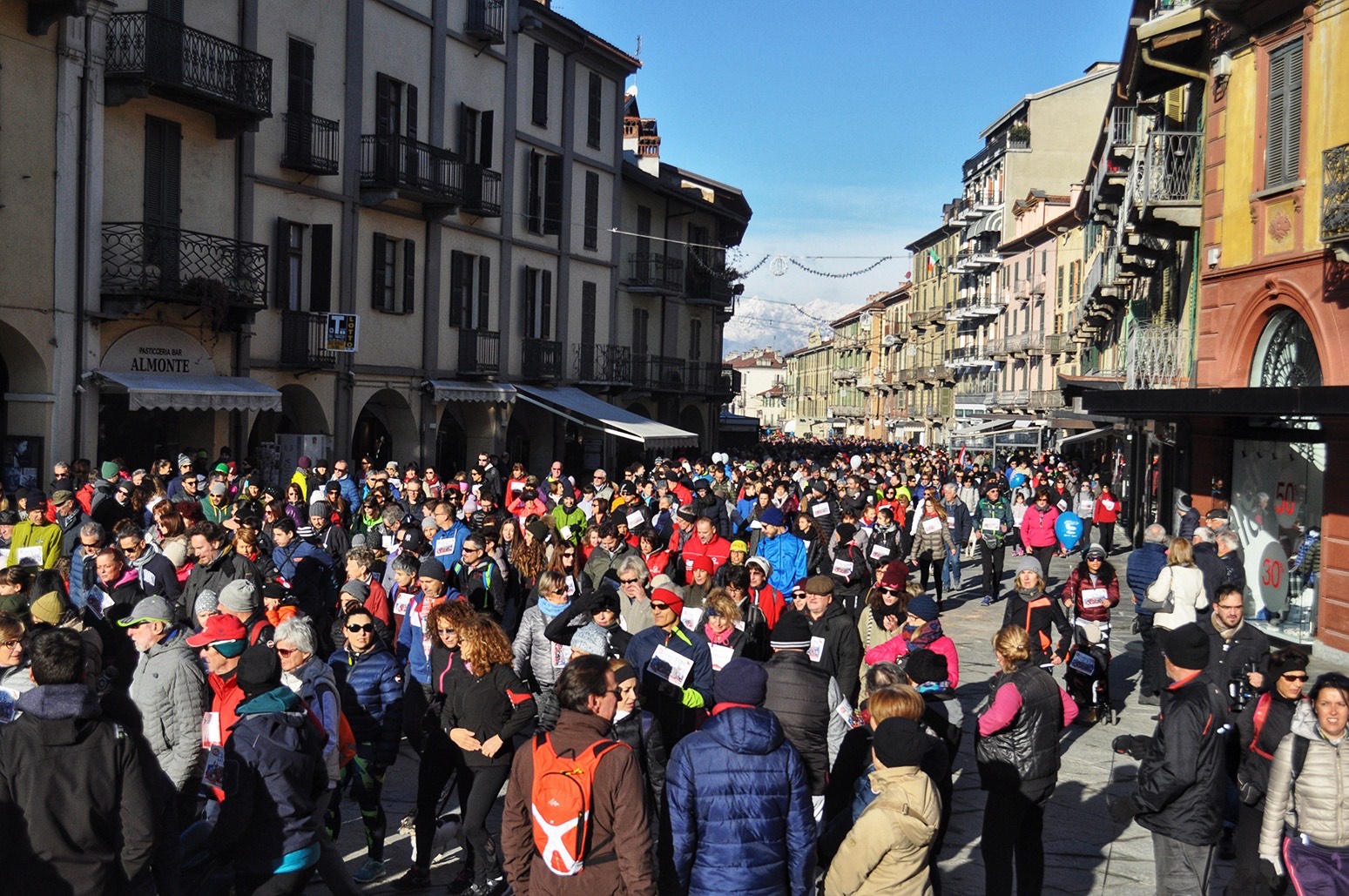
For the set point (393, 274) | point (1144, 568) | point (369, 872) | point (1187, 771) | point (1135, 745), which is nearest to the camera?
point (1187, 771)

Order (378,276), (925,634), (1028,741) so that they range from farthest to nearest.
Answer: (378,276)
(925,634)
(1028,741)

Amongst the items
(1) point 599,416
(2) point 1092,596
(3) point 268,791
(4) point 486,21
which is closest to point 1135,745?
(3) point 268,791

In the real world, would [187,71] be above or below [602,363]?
above

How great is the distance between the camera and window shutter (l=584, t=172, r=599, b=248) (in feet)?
121

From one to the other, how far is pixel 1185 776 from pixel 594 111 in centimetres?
3296

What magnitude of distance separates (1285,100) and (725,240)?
3329cm

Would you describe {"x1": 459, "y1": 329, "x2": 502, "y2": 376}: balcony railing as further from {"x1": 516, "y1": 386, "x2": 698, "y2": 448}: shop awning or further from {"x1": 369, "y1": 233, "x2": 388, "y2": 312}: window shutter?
{"x1": 369, "y1": 233, "x2": 388, "y2": 312}: window shutter

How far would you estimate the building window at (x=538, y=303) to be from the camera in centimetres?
3381

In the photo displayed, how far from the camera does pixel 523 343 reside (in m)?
33.4

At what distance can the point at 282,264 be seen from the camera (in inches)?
969

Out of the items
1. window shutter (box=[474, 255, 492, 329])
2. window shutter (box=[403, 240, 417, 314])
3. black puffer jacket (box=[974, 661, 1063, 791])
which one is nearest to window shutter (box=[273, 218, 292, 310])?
window shutter (box=[403, 240, 417, 314])

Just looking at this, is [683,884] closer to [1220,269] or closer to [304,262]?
[1220,269]

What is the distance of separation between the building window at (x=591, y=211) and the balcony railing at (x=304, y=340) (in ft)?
41.6

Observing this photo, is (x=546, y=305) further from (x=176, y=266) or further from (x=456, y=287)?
(x=176, y=266)
